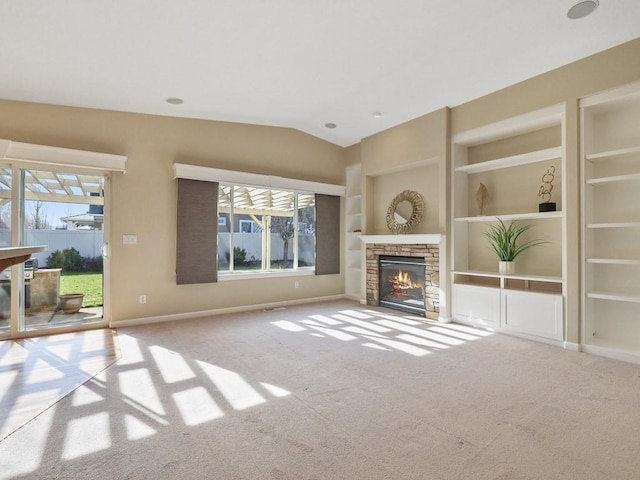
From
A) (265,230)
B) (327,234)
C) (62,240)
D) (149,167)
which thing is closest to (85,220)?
(62,240)

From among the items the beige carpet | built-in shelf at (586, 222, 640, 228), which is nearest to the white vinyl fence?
the beige carpet

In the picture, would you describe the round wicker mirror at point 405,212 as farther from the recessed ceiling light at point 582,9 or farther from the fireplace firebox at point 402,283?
the recessed ceiling light at point 582,9

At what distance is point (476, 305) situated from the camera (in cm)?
452

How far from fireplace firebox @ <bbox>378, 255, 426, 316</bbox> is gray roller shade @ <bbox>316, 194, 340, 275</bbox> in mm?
991

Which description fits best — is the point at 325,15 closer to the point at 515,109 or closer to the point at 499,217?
the point at 515,109

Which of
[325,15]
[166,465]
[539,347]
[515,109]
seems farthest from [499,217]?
[166,465]

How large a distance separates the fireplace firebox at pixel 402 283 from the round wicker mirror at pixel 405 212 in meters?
0.52

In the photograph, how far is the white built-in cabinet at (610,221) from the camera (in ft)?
11.3

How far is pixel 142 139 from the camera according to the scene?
4715 mm

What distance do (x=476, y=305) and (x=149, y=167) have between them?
4.82 meters

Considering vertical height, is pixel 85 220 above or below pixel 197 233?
above

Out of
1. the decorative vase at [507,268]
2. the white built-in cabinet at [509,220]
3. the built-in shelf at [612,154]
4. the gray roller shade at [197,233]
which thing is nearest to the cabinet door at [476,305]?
the white built-in cabinet at [509,220]

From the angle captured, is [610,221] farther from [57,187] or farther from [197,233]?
[57,187]

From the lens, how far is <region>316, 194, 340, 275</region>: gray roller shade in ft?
20.9
